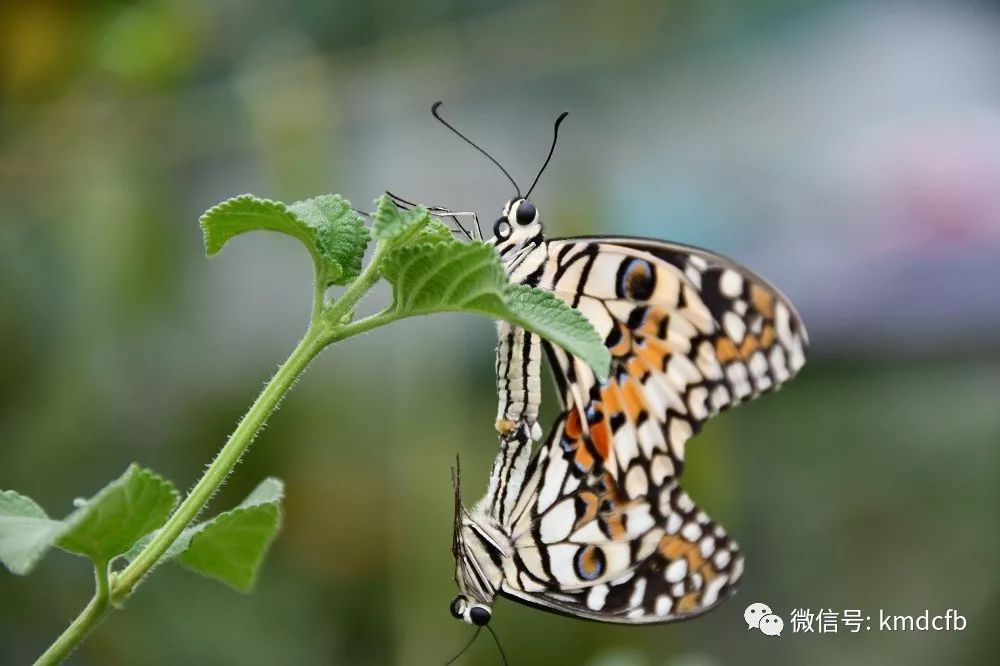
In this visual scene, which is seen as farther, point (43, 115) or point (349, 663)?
point (349, 663)

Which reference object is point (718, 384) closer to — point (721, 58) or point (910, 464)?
point (910, 464)

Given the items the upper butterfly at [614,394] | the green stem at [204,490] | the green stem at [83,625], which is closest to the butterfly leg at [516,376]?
the upper butterfly at [614,394]

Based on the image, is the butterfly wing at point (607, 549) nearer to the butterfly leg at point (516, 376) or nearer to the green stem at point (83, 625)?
the butterfly leg at point (516, 376)

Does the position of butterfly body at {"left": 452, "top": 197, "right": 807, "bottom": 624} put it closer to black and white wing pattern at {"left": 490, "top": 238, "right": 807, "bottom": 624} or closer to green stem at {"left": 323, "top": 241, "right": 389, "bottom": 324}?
black and white wing pattern at {"left": 490, "top": 238, "right": 807, "bottom": 624}

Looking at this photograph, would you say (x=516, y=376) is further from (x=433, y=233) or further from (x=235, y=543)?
(x=235, y=543)

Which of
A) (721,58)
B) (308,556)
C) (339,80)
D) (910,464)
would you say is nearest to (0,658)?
(308,556)

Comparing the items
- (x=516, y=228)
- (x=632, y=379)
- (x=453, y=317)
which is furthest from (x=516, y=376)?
(x=453, y=317)
